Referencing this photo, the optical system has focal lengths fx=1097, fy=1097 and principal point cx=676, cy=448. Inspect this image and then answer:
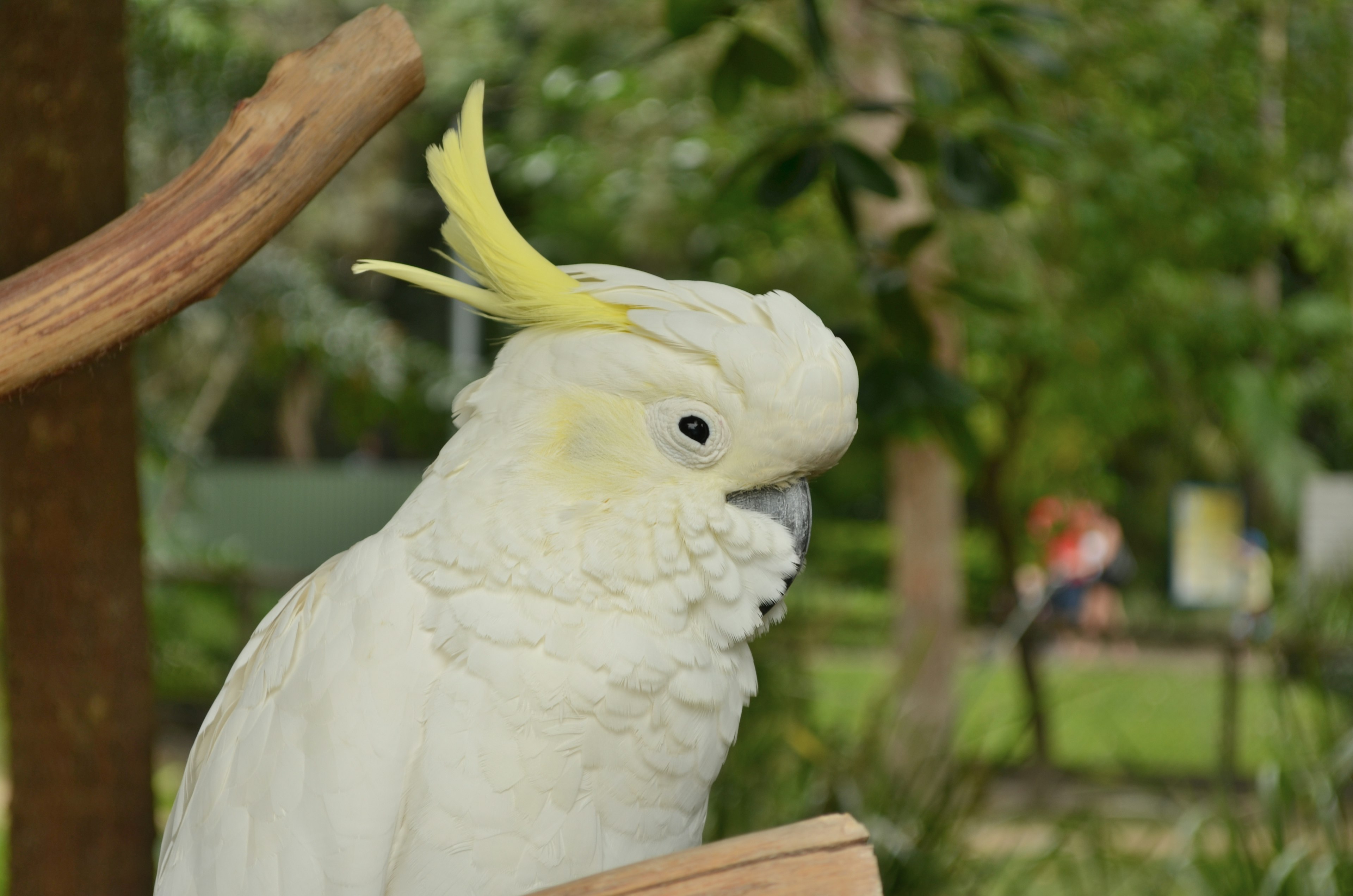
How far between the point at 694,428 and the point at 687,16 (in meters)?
0.64

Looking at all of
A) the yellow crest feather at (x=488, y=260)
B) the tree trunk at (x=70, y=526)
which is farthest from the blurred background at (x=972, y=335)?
the yellow crest feather at (x=488, y=260)

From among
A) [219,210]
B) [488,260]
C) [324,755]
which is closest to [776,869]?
[324,755]

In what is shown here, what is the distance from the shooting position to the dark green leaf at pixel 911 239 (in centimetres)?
→ 161

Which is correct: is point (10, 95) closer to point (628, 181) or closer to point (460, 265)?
point (460, 265)

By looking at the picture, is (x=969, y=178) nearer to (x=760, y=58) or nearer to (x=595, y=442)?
(x=760, y=58)

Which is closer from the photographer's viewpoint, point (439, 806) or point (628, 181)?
point (439, 806)

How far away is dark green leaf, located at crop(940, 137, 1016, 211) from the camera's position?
148 cm

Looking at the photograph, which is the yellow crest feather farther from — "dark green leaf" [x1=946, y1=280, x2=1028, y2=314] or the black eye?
"dark green leaf" [x1=946, y1=280, x2=1028, y2=314]

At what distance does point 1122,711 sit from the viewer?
214 inches

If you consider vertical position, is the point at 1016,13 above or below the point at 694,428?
above

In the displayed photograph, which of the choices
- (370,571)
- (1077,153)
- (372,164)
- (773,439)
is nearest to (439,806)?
(370,571)

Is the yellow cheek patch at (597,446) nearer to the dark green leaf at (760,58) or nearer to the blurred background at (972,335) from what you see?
the blurred background at (972,335)

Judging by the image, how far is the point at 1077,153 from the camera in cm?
332

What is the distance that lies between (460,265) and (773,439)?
0.33 meters
